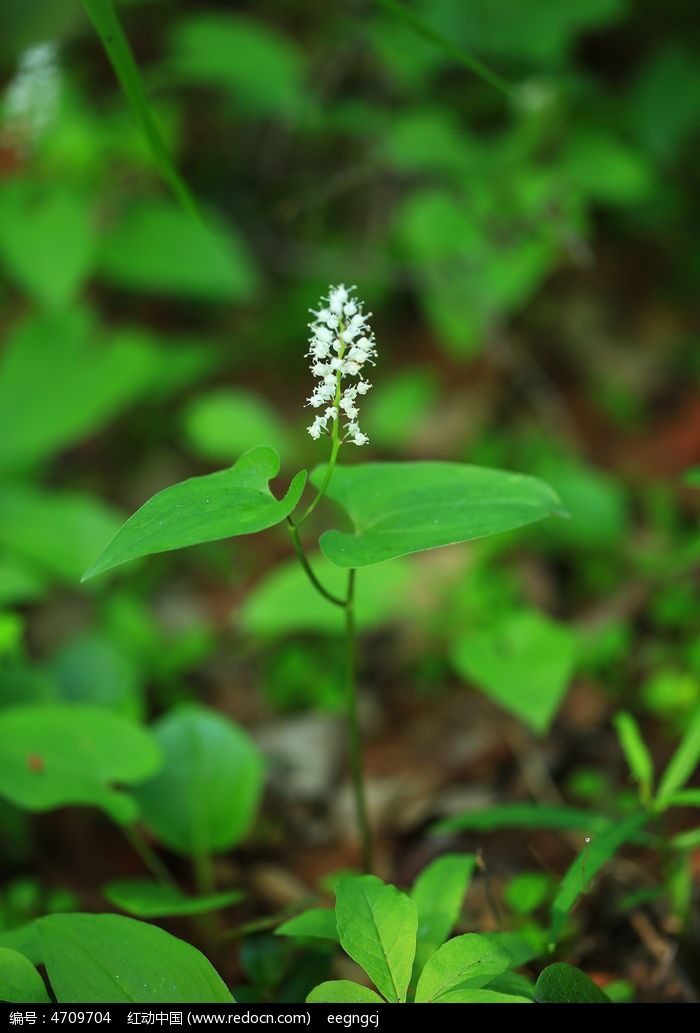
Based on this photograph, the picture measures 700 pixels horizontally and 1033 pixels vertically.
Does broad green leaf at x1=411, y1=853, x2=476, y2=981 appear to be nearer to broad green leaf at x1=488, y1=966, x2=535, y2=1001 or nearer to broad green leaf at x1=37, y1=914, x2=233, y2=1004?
broad green leaf at x1=488, y1=966, x2=535, y2=1001

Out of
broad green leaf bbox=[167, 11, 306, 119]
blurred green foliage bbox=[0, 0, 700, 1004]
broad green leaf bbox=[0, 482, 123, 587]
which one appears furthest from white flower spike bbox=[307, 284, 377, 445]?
broad green leaf bbox=[167, 11, 306, 119]

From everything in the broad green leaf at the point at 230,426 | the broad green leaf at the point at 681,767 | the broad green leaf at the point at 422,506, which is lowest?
the broad green leaf at the point at 681,767

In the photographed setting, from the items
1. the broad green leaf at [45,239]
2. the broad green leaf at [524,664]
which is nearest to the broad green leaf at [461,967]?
the broad green leaf at [524,664]

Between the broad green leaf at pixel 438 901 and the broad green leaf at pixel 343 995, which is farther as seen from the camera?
the broad green leaf at pixel 438 901

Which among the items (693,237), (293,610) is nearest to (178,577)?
(293,610)

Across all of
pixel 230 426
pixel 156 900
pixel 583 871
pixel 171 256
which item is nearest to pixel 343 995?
pixel 583 871

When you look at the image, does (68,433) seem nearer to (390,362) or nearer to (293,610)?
(293,610)

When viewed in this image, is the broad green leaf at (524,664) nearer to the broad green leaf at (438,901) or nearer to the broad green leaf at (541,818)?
the broad green leaf at (541,818)
